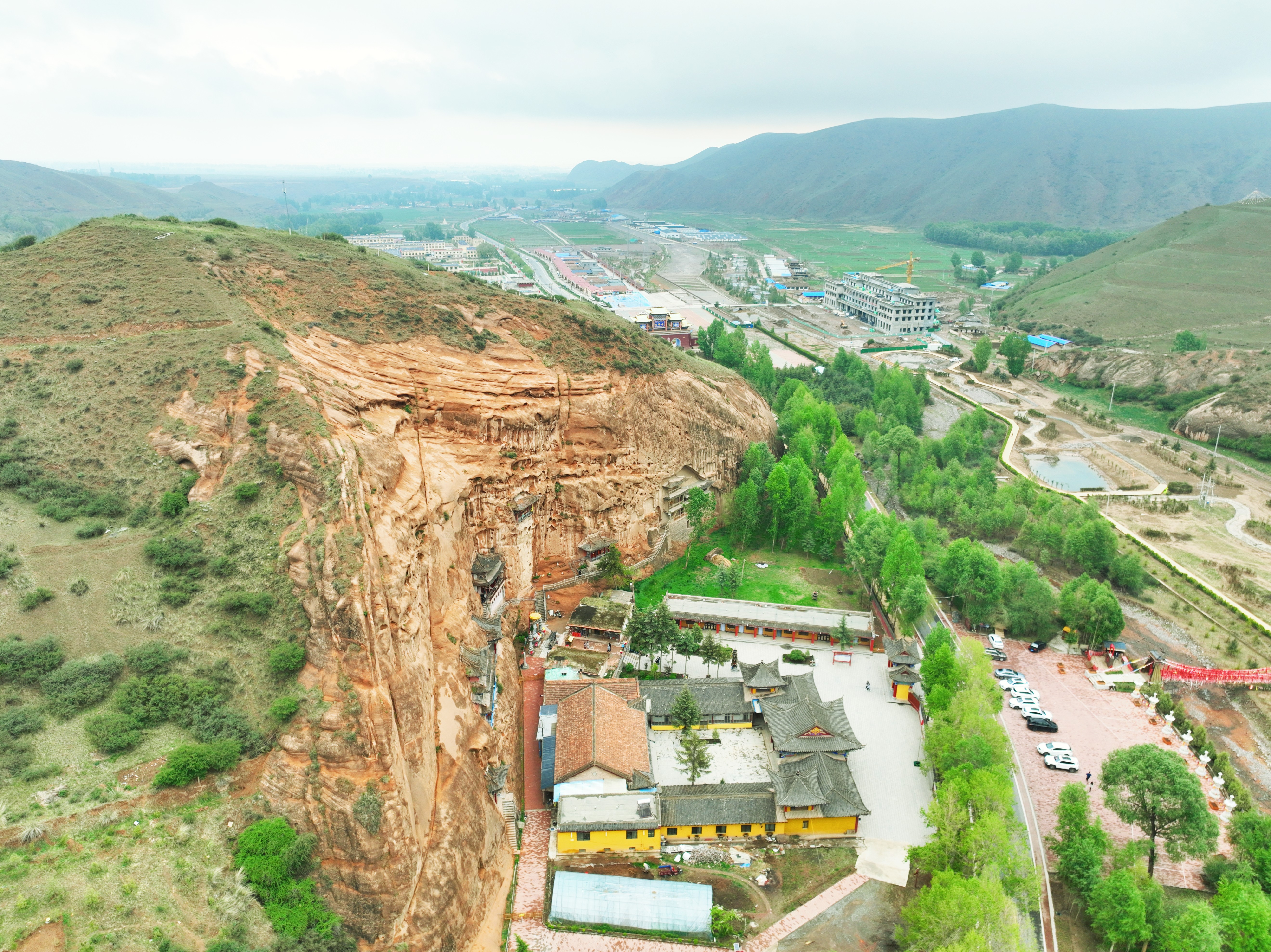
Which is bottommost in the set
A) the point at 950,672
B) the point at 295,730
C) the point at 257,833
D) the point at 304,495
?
the point at 950,672

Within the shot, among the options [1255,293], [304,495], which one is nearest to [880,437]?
[304,495]

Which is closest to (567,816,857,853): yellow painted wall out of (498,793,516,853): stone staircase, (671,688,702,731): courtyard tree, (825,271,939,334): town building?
(498,793,516,853): stone staircase

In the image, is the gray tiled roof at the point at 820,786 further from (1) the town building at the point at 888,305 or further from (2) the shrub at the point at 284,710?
(1) the town building at the point at 888,305

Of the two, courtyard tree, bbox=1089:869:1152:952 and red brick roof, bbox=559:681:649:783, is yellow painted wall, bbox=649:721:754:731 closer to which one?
red brick roof, bbox=559:681:649:783

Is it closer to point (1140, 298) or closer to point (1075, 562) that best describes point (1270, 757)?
point (1075, 562)

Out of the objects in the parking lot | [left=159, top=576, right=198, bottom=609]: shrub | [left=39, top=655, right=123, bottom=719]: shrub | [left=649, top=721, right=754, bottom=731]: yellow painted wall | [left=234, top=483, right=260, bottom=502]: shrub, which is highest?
[left=234, top=483, right=260, bottom=502]: shrub

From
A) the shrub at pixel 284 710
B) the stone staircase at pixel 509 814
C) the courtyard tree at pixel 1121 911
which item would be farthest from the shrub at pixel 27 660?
the courtyard tree at pixel 1121 911
